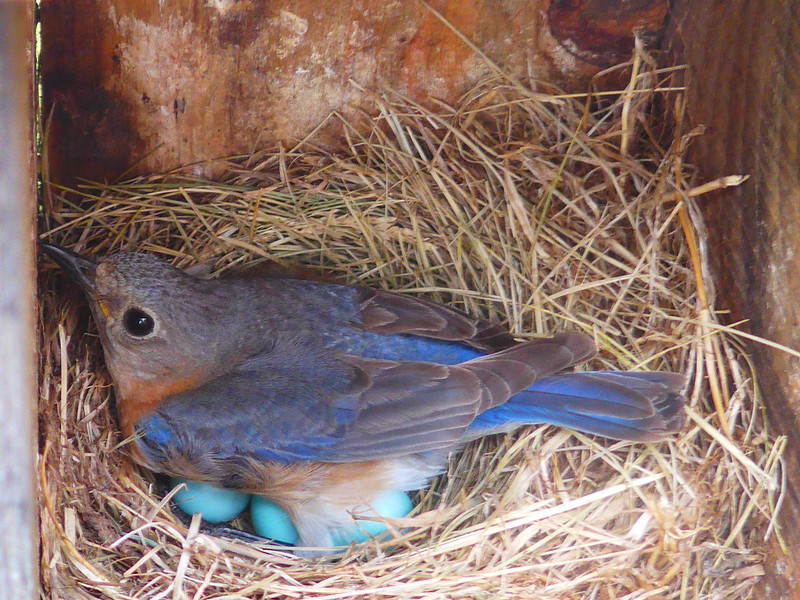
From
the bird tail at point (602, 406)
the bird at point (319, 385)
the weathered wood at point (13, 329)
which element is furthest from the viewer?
the bird at point (319, 385)

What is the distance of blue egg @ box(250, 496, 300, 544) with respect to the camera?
366 centimetres

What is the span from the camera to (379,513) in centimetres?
348

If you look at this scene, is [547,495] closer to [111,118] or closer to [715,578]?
[715,578]

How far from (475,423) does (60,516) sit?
5.47 feet

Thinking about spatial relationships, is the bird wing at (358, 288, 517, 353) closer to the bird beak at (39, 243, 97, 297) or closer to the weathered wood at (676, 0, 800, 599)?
the weathered wood at (676, 0, 800, 599)

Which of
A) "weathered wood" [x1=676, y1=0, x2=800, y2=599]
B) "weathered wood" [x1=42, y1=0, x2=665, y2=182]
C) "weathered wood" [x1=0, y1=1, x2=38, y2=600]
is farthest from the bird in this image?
"weathered wood" [x1=0, y1=1, x2=38, y2=600]

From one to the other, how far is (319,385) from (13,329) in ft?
6.18

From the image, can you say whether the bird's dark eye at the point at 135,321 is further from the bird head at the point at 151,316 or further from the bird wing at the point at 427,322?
the bird wing at the point at 427,322

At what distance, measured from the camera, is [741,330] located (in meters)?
3.13

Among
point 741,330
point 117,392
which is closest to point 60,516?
point 117,392

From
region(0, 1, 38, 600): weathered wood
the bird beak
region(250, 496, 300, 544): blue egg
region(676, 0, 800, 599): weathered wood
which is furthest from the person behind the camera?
region(250, 496, 300, 544): blue egg

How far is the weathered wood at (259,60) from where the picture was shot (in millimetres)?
3328

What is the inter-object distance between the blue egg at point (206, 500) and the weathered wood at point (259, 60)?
151 cm

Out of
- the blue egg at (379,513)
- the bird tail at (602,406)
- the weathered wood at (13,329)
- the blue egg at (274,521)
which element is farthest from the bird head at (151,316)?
the weathered wood at (13,329)
